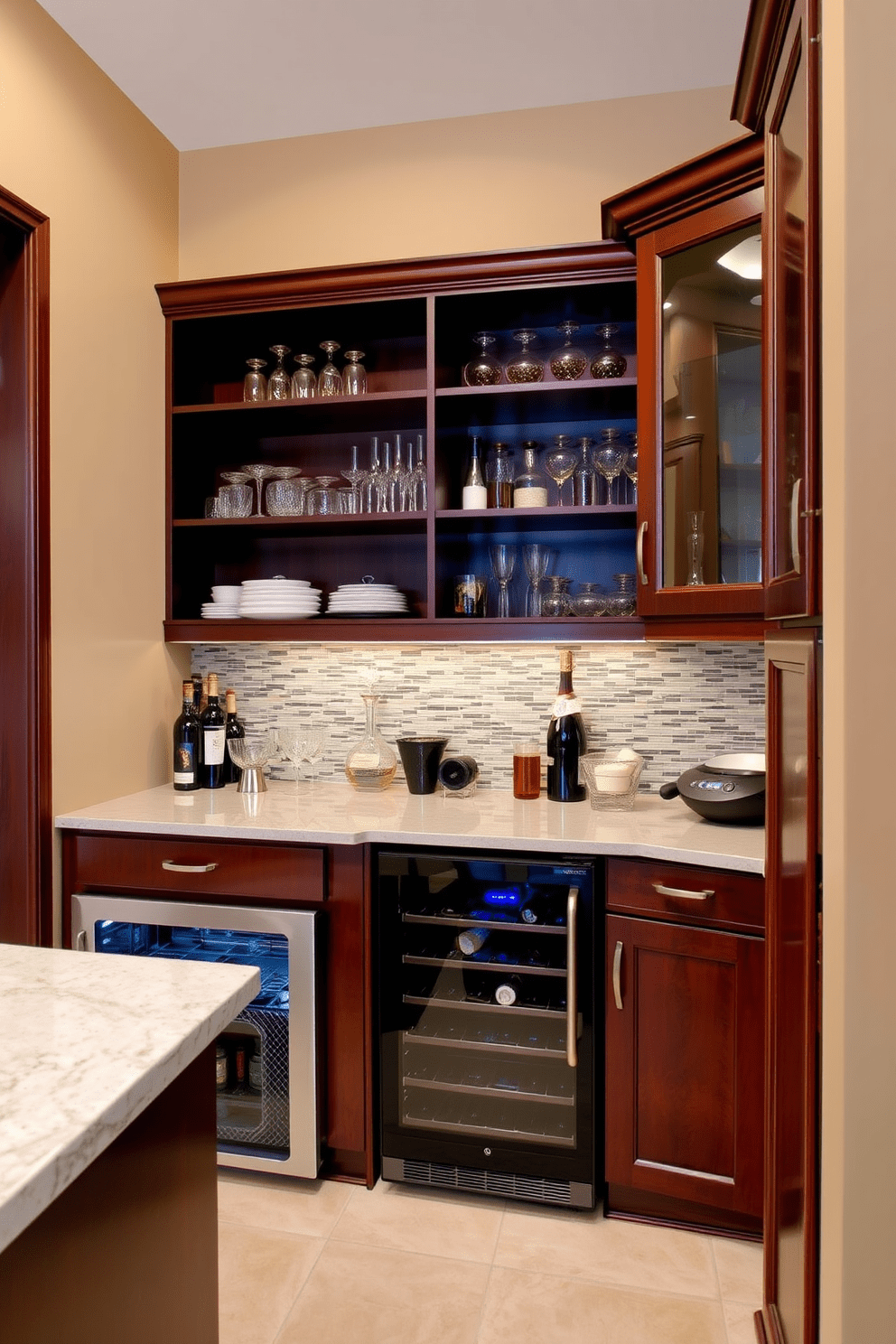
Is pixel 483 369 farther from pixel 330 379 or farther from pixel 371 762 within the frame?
pixel 371 762

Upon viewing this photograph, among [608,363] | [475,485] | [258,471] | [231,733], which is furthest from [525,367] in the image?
[231,733]

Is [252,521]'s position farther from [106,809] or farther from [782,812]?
[782,812]

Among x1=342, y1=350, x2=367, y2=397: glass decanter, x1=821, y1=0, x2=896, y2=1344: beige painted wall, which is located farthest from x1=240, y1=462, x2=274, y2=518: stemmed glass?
x1=821, y1=0, x2=896, y2=1344: beige painted wall

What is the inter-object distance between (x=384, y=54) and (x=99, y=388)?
A: 120 centimetres

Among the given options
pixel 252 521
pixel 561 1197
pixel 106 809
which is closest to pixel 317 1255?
pixel 561 1197

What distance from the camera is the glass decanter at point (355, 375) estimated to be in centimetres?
254

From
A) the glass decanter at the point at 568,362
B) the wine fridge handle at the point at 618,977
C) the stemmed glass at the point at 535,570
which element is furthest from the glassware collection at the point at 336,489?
the wine fridge handle at the point at 618,977

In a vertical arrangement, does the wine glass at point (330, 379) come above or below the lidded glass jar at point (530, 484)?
above

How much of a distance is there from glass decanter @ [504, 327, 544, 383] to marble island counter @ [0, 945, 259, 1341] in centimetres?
196

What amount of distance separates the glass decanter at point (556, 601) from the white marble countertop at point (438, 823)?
0.54 m

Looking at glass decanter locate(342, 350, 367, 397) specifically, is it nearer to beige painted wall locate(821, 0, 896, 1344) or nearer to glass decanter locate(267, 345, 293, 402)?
glass decanter locate(267, 345, 293, 402)

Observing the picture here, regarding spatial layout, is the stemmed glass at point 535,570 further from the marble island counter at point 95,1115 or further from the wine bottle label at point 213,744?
the marble island counter at point 95,1115

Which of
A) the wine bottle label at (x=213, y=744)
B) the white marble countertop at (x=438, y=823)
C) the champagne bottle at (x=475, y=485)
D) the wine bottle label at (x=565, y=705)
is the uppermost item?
the champagne bottle at (x=475, y=485)

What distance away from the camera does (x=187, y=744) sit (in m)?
2.57
